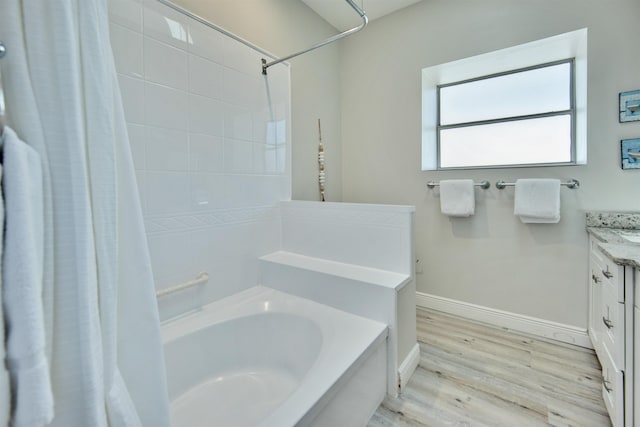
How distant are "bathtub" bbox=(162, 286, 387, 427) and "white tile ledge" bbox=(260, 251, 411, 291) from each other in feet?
0.67

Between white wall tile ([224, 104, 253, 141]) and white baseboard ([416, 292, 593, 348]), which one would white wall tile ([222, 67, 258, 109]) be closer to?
white wall tile ([224, 104, 253, 141])

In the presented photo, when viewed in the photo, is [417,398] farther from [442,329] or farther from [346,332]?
[442,329]

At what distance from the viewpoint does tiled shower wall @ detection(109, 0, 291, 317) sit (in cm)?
134

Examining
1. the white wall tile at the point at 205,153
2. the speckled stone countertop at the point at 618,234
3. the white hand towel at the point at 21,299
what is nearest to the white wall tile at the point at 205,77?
the white wall tile at the point at 205,153

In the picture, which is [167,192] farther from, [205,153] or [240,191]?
[240,191]

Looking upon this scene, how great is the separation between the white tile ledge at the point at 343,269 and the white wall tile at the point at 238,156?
2.05 feet

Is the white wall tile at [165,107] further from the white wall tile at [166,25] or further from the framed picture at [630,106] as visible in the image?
the framed picture at [630,106]

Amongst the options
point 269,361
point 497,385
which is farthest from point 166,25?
point 497,385

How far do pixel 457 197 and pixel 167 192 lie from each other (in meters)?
1.99

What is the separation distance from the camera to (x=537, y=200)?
189 cm

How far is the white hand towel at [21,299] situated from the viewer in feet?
1.61

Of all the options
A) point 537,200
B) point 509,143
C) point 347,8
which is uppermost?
point 347,8

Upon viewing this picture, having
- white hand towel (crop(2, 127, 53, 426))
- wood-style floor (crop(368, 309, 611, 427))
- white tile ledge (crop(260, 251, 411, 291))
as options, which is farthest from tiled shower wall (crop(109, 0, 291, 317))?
wood-style floor (crop(368, 309, 611, 427))

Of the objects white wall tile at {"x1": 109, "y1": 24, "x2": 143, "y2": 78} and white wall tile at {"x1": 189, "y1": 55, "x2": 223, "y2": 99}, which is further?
white wall tile at {"x1": 189, "y1": 55, "x2": 223, "y2": 99}
